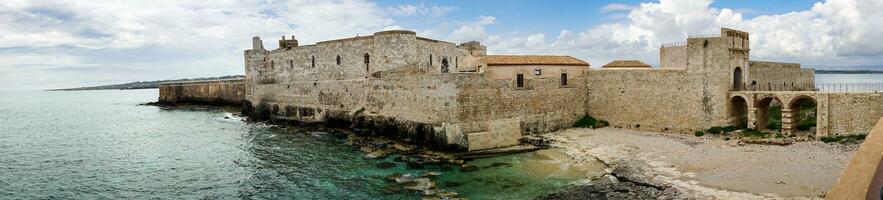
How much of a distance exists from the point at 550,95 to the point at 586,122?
268 cm

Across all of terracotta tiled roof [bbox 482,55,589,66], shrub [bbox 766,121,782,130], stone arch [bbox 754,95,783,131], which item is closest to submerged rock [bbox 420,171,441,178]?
terracotta tiled roof [bbox 482,55,589,66]

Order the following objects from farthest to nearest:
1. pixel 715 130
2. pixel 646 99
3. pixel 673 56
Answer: pixel 673 56 → pixel 646 99 → pixel 715 130

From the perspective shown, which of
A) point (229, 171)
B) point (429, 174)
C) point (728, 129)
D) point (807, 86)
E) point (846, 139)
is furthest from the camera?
point (807, 86)

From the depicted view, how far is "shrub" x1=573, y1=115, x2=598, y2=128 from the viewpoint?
2842 cm

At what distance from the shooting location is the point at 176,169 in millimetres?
22734

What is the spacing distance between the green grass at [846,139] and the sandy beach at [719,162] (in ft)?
2.09

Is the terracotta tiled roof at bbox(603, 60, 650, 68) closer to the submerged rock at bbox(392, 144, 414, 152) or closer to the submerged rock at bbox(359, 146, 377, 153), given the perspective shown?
the submerged rock at bbox(392, 144, 414, 152)

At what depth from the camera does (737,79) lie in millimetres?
25922

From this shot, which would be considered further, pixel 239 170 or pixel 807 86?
pixel 807 86

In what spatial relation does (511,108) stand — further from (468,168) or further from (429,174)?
(429,174)

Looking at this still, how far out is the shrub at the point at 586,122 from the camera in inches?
1119

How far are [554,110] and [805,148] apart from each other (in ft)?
35.5

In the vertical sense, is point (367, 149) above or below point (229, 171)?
above

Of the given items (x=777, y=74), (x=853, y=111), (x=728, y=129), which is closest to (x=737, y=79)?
(x=728, y=129)
